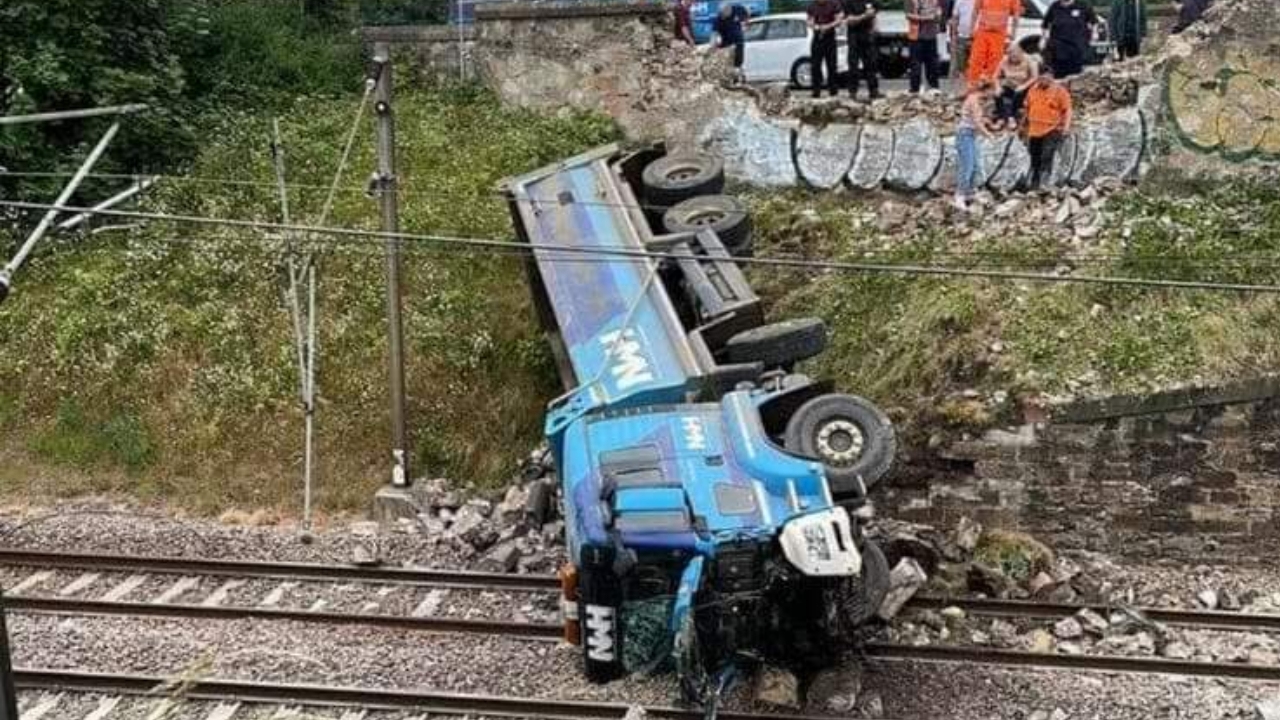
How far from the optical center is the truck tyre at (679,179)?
1384 cm

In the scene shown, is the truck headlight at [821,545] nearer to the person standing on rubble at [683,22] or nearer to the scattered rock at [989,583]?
the scattered rock at [989,583]

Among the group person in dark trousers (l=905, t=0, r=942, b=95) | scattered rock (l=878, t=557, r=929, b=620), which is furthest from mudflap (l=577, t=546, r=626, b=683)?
person in dark trousers (l=905, t=0, r=942, b=95)

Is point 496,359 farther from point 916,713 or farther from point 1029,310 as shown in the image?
point 916,713

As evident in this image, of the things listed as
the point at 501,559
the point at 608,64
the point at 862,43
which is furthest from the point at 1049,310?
the point at 608,64

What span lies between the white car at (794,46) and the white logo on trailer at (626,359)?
12.7 meters

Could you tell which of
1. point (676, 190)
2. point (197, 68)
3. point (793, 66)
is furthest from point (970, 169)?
point (197, 68)

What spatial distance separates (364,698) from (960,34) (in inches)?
490

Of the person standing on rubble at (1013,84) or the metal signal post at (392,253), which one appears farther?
the person standing on rubble at (1013,84)

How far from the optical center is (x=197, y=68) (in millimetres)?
21359

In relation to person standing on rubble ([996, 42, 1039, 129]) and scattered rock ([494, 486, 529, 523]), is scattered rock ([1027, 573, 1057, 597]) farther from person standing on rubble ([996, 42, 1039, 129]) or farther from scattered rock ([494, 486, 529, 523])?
person standing on rubble ([996, 42, 1039, 129])

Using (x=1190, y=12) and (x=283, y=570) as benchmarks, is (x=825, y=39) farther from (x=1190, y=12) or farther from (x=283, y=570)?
(x=283, y=570)

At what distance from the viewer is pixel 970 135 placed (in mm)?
16359

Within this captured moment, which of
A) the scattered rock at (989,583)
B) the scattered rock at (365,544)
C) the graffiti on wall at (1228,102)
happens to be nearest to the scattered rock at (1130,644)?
the scattered rock at (989,583)

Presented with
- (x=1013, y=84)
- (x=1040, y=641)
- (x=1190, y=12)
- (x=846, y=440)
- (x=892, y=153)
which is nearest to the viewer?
(x=846, y=440)
